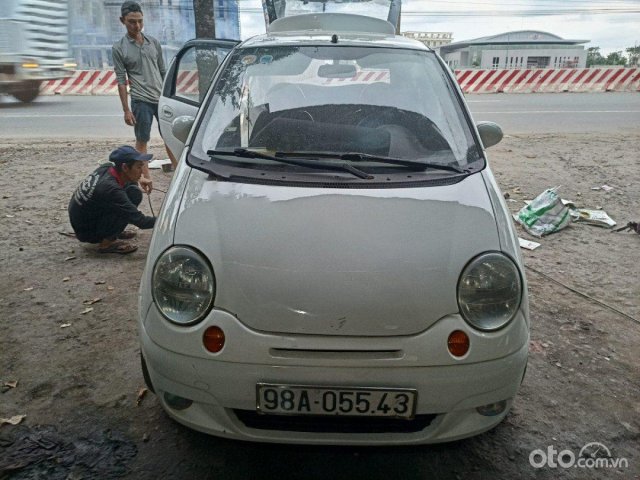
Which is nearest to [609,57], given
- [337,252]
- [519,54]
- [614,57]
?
[614,57]

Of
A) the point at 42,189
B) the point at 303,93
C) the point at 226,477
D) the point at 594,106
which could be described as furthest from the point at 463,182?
the point at 594,106

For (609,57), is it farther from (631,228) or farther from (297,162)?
(297,162)

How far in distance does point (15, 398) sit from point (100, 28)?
19001 millimetres

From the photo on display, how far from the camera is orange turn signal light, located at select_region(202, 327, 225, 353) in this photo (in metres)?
1.77

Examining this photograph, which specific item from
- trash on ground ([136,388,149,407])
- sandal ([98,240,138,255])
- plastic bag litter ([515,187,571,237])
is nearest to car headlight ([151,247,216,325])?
trash on ground ([136,388,149,407])

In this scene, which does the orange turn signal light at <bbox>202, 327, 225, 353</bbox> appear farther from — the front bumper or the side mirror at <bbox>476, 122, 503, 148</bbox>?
the side mirror at <bbox>476, 122, 503, 148</bbox>

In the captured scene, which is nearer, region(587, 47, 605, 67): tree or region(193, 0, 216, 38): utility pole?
region(193, 0, 216, 38): utility pole

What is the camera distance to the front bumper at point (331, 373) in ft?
5.73

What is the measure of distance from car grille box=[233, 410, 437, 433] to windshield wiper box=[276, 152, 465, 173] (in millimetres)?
1060

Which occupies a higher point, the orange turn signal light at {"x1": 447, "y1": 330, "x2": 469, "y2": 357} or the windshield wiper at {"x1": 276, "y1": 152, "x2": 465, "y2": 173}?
the windshield wiper at {"x1": 276, "y1": 152, "x2": 465, "y2": 173}

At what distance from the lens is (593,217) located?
505 centimetres

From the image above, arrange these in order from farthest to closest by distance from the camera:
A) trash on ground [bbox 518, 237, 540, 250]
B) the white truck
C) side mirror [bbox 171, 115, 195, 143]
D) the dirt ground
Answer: the white truck
trash on ground [bbox 518, 237, 540, 250]
side mirror [bbox 171, 115, 195, 143]
the dirt ground

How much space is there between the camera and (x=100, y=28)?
18406 mm

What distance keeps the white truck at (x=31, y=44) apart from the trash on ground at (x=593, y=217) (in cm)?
888
